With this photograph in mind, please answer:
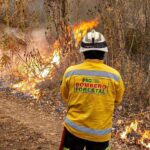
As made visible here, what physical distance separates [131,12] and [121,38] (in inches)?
30.0

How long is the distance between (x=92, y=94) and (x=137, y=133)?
12.0ft

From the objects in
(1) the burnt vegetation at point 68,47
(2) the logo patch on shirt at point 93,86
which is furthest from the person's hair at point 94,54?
(1) the burnt vegetation at point 68,47

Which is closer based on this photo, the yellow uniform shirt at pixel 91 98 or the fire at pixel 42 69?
the yellow uniform shirt at pixel 91 98

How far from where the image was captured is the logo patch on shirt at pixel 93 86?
3.95 metres

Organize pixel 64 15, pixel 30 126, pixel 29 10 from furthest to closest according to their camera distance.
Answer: pixel 29 10
pixel 64 15
pixel 30 126

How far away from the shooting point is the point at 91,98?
13.0ft

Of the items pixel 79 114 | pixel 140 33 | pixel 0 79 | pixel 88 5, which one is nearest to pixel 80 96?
pixel 79 114

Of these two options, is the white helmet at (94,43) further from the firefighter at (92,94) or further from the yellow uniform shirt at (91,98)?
the yellow uniform shirt at (91,98)

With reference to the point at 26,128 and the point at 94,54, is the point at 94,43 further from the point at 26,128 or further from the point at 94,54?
the point at 26,128

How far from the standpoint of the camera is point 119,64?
9.35 metres

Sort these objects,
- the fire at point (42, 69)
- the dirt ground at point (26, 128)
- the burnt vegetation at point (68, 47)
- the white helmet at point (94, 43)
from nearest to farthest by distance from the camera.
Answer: the white helmet at point (94, 43), the dirt ground at point (26, 128), the burnt vegetation at point (68, 47), the fire at point (42, 69)

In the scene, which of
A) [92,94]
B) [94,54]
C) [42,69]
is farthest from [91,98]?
[42,69]

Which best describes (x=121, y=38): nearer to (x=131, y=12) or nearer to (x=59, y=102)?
(x=131, y=12)

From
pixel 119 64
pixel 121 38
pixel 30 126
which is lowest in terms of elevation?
pixel 30 126
